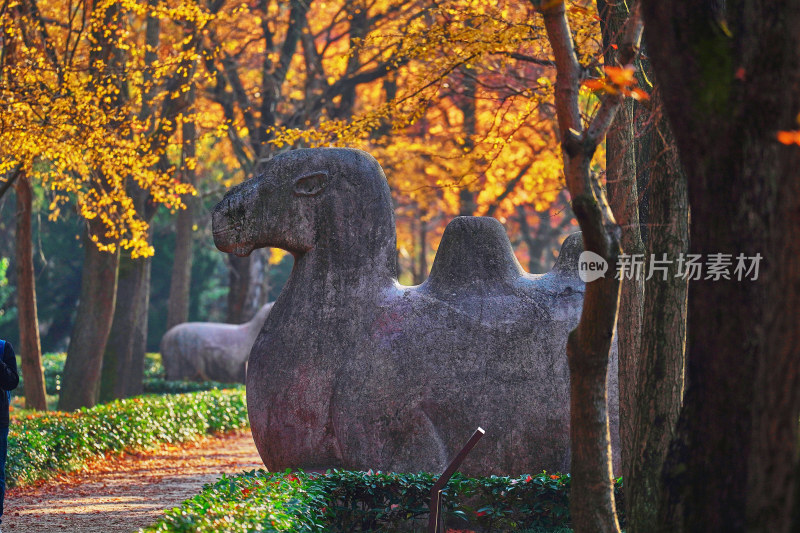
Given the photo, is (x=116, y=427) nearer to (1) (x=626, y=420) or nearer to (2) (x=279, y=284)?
(1) (x=626, y=420)

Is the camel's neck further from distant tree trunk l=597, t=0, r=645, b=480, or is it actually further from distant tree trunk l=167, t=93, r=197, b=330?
distant tree trunk l=167, t=93, r=197, b=330

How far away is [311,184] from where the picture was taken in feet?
25.2

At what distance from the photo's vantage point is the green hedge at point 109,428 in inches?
422

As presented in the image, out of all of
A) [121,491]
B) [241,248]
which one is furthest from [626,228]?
[121,491]

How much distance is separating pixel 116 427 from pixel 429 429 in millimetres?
→ 7269

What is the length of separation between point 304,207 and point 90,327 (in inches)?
324

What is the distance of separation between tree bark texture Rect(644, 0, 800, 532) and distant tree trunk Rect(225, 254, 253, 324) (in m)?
18.9

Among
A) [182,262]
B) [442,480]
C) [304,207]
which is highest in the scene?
[182,262]

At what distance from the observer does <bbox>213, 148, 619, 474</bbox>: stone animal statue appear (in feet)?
23.9

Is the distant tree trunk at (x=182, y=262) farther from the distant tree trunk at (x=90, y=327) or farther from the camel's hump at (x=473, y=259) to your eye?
the camel's hump at (x=473, y=259)

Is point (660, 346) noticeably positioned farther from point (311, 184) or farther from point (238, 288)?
point (238, 288)

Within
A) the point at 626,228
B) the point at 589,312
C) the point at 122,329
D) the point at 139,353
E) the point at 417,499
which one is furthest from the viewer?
the point at 139,353

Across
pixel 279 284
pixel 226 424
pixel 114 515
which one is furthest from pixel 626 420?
pixel 279 284

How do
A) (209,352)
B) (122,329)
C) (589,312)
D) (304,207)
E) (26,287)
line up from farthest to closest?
(209,352), (122,329), (26,287), (304,207), (589,312)
